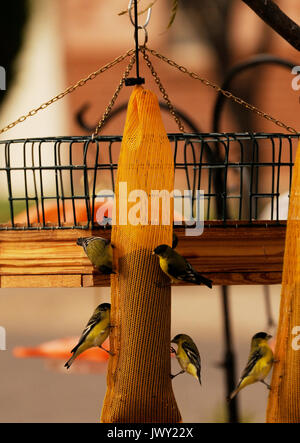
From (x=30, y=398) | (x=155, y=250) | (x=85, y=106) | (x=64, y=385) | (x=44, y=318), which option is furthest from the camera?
(x=44, y=318)

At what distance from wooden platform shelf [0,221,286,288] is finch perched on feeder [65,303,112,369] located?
0.77ft

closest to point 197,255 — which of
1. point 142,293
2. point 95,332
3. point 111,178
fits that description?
point 142,293

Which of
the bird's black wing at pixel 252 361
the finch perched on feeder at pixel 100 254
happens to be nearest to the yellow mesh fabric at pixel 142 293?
the finch perched on feeder at pixel 100 254

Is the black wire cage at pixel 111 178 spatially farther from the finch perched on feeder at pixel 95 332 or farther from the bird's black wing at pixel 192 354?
the bird's black wing at pixel 192 354

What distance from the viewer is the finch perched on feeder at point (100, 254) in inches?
81.3

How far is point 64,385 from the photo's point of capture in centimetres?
676

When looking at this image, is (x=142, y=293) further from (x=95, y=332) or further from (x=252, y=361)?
(x=252, y=361)

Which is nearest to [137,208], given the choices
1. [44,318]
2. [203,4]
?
[203,4]

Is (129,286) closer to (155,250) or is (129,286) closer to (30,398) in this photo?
(155,250)

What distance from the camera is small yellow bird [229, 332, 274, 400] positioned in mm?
2072

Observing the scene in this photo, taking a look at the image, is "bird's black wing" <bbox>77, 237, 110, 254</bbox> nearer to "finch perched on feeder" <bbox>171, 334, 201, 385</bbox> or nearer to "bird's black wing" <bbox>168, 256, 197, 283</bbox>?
"bird's black wing" <bbox>168, 256, 197, 283</bbox>

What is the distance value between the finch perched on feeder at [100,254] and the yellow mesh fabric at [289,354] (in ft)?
1.52

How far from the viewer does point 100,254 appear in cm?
207
